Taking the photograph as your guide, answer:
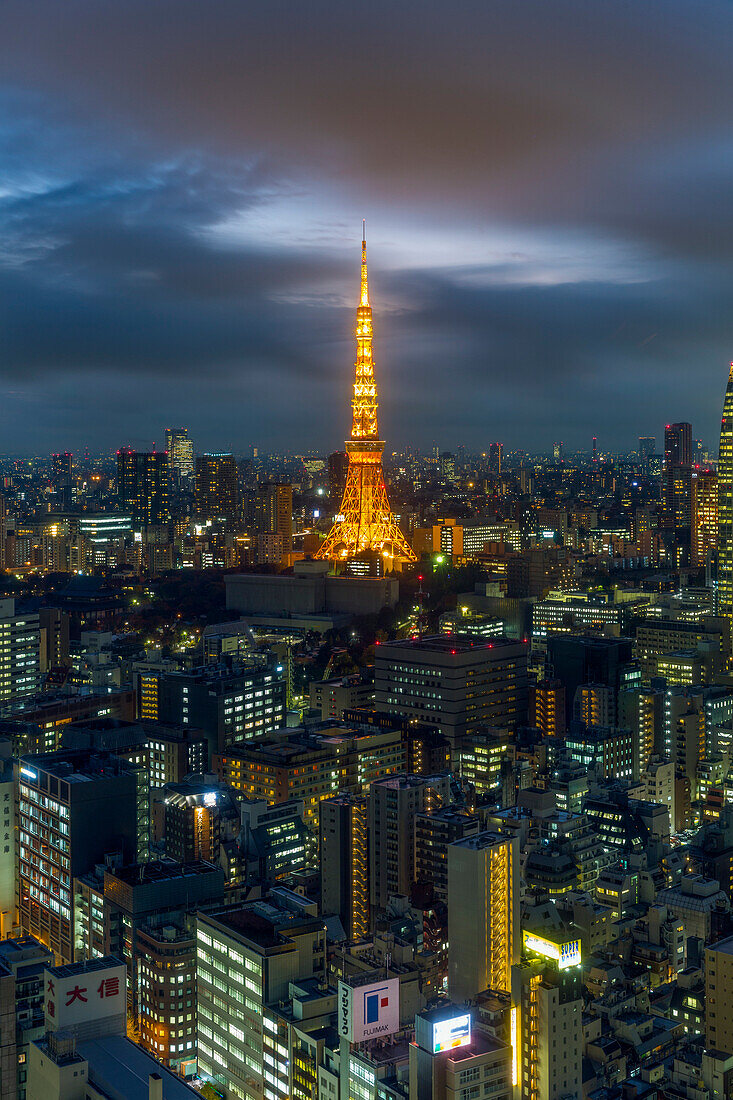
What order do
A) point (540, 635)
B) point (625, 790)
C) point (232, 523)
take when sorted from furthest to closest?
1. point (232, 523)
2. point (540, 635)
3. point (625, 790)

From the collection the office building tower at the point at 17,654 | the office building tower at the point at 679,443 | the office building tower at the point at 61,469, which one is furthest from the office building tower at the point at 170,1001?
the office building tower at the point at 61,469

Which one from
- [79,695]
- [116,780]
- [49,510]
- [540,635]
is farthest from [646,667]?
[49,510]

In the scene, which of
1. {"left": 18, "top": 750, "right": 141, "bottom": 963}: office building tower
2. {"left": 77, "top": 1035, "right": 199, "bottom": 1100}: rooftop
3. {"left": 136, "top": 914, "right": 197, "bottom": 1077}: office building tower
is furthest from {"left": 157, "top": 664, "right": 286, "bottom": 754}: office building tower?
{"left": 77, "top": 1035, "right": 199, "bottom": 1100}: rooftop

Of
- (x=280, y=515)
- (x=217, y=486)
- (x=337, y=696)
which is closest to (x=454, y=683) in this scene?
(x=337, y=696)

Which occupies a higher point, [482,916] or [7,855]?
[482,916]

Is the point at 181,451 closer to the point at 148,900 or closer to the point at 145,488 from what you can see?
the point at 145,488

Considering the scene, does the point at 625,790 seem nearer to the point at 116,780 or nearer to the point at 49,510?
the point at 116,780

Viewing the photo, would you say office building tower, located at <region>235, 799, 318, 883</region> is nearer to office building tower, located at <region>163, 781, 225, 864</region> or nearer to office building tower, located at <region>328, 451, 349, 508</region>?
office building tower, located at <region>163, 781, 225, 864</region>
